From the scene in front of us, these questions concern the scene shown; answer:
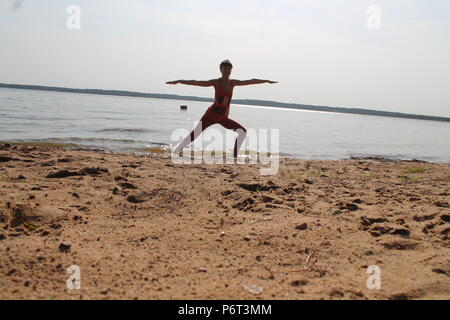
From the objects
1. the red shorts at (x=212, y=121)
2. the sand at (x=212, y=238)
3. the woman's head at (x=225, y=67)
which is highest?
the woman's head at (x=225, y=67)

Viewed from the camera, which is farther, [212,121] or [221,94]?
[212,121]

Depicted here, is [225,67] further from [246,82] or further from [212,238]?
[212,238]

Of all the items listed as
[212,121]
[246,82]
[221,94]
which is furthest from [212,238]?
[246,82]

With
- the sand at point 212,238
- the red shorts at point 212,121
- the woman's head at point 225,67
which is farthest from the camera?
the red shorts at point 212,121

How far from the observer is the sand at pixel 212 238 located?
2479mm

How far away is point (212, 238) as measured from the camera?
3.40 metres

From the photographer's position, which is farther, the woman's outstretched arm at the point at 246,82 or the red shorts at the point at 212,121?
the red shorts at the point at 212,121

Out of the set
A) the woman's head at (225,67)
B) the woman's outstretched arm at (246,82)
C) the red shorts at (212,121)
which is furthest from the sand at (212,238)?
the woman's head at (225,67)

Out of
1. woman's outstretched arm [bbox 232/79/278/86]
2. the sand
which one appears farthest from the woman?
the sand

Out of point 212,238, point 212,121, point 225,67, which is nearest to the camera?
point 212,238

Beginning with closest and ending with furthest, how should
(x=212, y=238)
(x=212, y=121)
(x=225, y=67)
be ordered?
(x=212, y=238) < (x=225, y=67) < (x=212, y=121)

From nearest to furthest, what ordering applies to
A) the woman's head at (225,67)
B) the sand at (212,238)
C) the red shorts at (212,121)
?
1. the sand at (212,238)
2. the woman's head at (225,67)
3. the red shorts at (212,121)

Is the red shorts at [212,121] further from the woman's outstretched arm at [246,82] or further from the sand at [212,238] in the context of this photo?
the sand at [212,238]

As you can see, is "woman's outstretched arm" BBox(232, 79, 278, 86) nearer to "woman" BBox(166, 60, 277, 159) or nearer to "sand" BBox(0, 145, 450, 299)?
"woman" BBox(166, 60, 277, 159)
